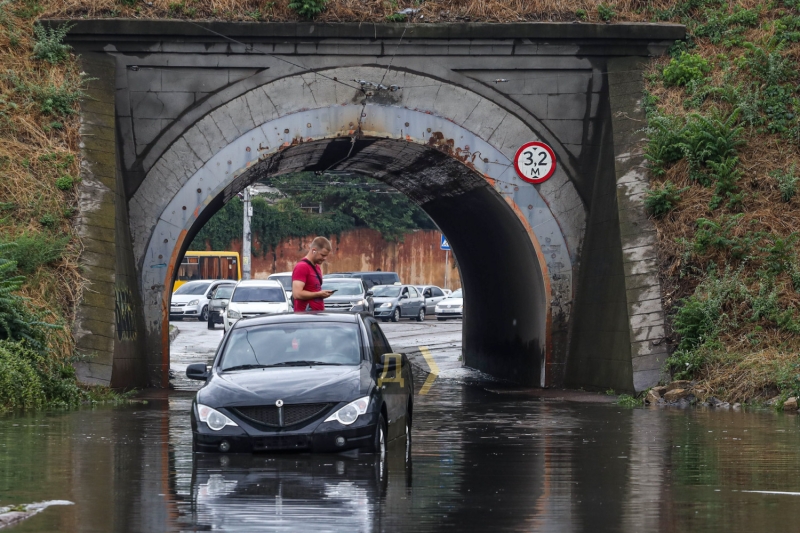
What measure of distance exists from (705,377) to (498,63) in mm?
6571

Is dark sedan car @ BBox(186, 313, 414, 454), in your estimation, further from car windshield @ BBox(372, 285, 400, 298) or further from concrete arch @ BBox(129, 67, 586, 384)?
car windshield @ BBox(372, 285, 400, 298)

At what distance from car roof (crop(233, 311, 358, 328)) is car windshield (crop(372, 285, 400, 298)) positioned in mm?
36102

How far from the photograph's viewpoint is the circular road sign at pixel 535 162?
64.9 ft

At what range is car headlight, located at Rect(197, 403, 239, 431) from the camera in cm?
985

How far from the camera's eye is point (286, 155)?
824 inches

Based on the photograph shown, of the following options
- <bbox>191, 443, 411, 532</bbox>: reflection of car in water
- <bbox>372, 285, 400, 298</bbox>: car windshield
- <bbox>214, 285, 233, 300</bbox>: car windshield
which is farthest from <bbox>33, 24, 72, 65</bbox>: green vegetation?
<bbox>372, 285, 400, 298</bbox>: car windshield

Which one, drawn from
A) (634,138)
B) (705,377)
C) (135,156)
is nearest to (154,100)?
(135,156)

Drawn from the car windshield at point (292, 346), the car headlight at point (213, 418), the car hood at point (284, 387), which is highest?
the car windshield at point (292, 346)

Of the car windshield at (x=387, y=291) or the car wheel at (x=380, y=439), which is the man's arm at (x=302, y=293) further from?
the car windshield at (x=387, y=291)

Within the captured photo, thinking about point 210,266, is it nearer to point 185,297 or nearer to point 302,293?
point 185,297

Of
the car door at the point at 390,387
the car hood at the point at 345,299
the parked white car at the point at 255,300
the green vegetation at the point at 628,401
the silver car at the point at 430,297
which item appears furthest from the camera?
the silver car at the point at 430,297

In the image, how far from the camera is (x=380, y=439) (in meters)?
10.0

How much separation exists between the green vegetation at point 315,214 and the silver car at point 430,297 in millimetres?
13798

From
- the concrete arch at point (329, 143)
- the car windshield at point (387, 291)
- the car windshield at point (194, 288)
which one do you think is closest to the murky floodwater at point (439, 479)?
the concrete arch at point (329, 143)
